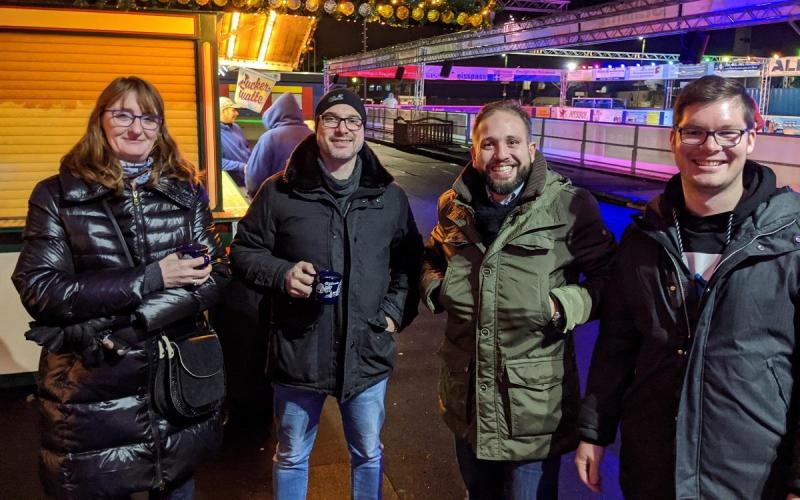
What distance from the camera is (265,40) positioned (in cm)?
1091

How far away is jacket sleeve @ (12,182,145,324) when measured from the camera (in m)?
2.16

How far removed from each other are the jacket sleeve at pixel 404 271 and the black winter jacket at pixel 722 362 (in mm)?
1060

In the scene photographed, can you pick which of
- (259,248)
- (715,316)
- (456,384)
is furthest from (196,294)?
(715,316)

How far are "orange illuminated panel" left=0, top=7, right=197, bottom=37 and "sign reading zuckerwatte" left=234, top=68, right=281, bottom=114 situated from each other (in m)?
2.94

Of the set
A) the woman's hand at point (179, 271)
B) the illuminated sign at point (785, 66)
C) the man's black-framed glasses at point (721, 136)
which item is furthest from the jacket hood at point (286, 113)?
the illuminated sign at point (785, 66)

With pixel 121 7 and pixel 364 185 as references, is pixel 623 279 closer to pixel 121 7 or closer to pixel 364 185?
pixel 364 185

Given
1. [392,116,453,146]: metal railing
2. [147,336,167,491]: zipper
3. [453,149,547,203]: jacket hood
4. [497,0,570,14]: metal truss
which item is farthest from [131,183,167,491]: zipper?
[497,0,570,14]: metal truss

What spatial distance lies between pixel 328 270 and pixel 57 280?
99 centimetres

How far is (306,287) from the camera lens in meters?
2.43

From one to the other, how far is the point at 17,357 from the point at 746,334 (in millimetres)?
4785

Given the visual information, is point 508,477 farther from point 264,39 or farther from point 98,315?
point 264,39

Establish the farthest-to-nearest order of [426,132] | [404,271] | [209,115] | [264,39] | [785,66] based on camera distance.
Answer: [426,132]
[785,66]
[264,39]
[209,115]
[404,271]

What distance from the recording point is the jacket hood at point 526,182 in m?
2.30

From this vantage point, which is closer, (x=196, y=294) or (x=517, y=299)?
(x=517, y=299)
